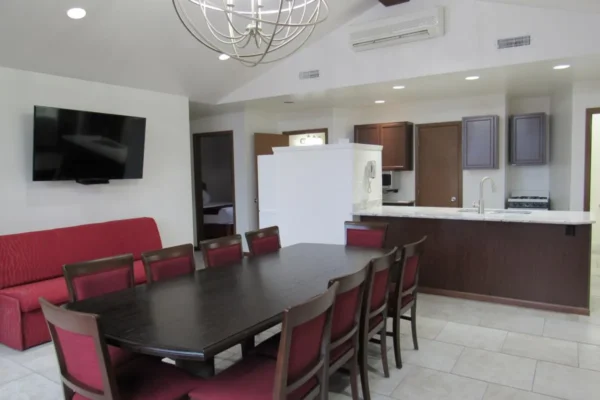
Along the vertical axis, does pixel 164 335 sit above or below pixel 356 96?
below

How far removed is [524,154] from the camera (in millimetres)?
6172

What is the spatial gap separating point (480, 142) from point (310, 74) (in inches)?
107

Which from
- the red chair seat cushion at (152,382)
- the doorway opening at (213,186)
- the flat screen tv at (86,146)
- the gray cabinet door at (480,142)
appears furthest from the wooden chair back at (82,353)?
the gray cabinet door at (480,142)

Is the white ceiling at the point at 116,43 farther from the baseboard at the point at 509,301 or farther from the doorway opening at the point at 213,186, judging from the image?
the baseboard at the point at 509,301

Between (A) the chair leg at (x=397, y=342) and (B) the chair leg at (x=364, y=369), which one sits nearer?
(B) the chair leg at (x=364, y=369)

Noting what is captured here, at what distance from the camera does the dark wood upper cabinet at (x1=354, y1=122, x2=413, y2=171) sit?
675cm

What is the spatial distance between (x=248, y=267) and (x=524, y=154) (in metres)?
5.00

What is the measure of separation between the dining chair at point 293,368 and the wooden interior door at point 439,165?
5.30 meters

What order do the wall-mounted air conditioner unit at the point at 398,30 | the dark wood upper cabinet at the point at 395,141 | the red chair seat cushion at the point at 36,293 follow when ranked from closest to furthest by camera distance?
the red chair seat cushion at the point at 36,293
the wall-mounted air conditioner unit at the point at 398,30
the dark wood upper cabinet at the point at 395,141

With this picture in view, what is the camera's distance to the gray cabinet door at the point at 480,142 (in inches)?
239

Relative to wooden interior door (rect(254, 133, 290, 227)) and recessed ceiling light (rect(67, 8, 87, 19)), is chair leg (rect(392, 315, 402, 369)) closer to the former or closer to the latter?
recessed ceiling light (rect(67, 8, 87, 19))

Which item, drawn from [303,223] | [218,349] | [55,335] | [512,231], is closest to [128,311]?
[55,335]

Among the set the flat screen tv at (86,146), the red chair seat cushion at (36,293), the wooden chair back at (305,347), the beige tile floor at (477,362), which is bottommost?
the beige tile floor at (477,362)

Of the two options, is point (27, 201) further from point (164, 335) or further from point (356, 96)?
point (356, 96)
